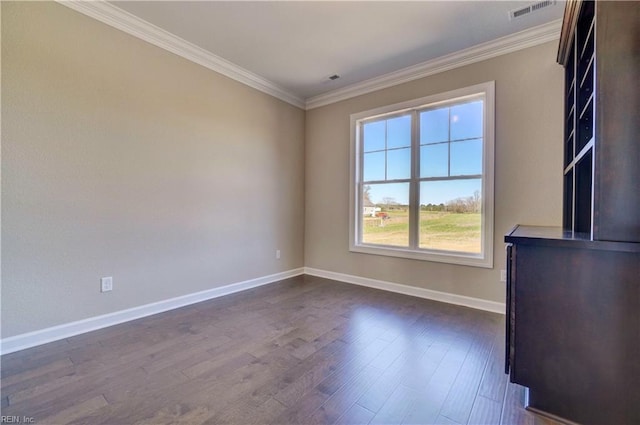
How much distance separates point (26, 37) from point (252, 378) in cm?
299

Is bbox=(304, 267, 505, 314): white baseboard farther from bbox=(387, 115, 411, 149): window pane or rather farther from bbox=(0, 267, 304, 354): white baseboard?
bbox=(387, 115, 411, 149): window pane

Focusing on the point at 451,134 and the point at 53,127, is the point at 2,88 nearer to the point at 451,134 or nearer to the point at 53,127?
the point at 53,127

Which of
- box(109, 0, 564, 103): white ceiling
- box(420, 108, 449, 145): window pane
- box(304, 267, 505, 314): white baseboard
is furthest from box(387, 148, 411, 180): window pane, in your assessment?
box(304, 267, 505, 314): white baseboard

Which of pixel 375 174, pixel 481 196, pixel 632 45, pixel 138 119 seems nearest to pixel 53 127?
pixel 138 119

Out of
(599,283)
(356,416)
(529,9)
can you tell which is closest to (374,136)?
(529,9)

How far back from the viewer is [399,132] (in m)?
3.78

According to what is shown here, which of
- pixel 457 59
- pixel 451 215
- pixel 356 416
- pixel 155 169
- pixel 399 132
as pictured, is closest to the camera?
pixel 356 416

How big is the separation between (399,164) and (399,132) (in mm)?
424

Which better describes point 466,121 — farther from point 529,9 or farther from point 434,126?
point 529,9

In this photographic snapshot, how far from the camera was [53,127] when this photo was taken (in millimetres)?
2281

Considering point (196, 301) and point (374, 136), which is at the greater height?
point (374, 136)

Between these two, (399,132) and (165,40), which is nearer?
(165,40)

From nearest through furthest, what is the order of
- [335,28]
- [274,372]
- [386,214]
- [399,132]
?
1. [274,372]
2. [335,28]
3. [399,132]
4. [386,214]

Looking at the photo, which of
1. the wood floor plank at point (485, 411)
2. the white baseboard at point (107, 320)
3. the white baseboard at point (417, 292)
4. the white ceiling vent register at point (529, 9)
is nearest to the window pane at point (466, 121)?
the white ceiling vent register at point (529, 9)
